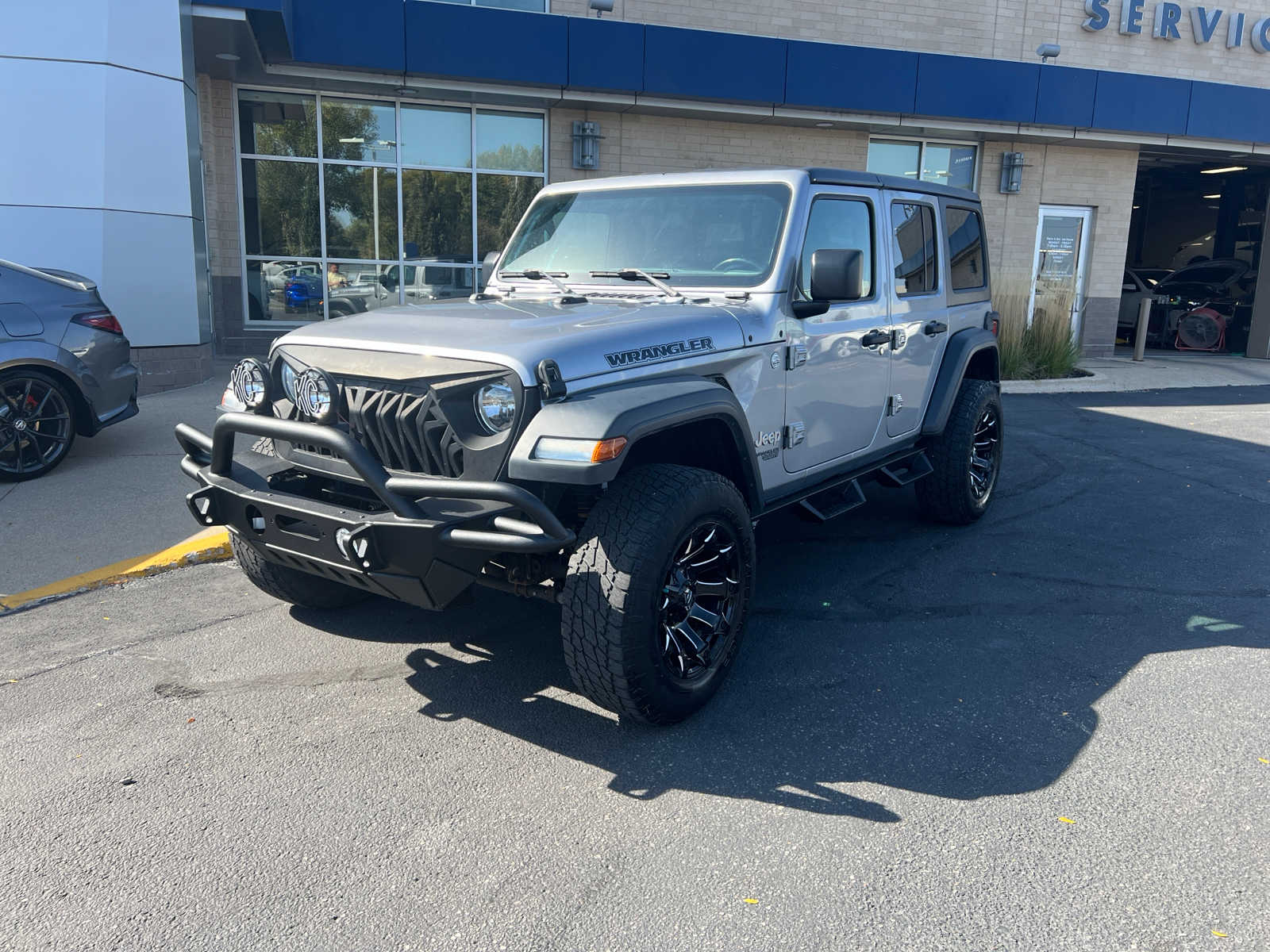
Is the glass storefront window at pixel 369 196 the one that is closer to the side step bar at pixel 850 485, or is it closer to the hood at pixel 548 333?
the side step bar at pixel 850 485

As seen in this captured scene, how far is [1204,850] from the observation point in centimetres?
286

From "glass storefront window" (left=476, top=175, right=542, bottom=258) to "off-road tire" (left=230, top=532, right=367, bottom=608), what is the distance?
35.6 ft

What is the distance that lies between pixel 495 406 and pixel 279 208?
12214 millimetres

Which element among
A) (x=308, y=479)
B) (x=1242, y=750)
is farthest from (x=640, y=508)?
(x=1242, y=750)

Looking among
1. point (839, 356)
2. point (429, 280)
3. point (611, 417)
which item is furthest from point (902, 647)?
point (429, 280)

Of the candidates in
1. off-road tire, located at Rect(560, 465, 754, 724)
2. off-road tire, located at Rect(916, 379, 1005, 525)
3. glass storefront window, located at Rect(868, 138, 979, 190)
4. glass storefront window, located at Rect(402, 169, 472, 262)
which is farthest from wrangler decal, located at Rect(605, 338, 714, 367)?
glass storefront window, located at Rect(868, 138, 979, 190)

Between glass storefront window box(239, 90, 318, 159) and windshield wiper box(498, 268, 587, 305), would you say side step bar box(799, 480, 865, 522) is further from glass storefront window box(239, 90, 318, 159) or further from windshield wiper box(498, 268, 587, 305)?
glass storefront window box(239, 90, 318, 159)

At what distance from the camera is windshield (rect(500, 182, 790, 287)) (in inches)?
171

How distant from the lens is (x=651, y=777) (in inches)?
127

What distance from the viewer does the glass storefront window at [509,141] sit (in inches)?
571

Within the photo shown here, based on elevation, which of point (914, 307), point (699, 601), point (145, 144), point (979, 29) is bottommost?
point (699, 601)

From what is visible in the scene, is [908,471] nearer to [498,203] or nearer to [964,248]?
[964,248]

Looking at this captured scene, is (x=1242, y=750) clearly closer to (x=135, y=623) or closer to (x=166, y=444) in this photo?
(x=135, y=623)

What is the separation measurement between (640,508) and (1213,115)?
17.4 metres
